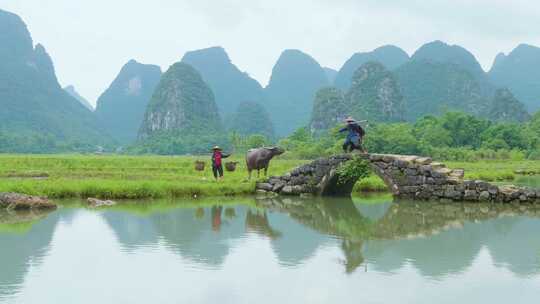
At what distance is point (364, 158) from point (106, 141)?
253 ft

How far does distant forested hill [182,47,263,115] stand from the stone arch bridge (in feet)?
329

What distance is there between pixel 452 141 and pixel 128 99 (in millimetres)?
89630

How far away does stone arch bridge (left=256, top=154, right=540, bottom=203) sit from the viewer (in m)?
12.0

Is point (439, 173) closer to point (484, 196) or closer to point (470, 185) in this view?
point (470, 185)

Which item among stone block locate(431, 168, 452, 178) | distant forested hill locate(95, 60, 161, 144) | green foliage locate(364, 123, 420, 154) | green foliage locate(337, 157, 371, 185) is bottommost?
stone block locate(431, 168, 452, 178)

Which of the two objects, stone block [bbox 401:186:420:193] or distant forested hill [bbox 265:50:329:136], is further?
distant forested hill [bbox 265:50:329:136]

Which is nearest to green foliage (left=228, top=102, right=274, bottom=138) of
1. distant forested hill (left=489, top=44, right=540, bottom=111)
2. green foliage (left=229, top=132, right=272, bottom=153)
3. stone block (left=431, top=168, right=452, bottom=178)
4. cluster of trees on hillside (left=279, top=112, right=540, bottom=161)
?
green foliage (left=229, top=132, right=272, bottom=153)

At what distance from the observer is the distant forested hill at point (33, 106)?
68375 millimetres

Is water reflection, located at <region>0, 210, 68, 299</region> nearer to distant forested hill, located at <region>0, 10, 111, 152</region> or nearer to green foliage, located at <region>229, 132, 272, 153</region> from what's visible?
green foliage, located at <region>229, 132, 272, 153</region>

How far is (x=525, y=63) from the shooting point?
358 feet

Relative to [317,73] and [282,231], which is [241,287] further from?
[317,73]

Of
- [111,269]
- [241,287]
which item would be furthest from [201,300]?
[111,269]

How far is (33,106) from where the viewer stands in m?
84.4

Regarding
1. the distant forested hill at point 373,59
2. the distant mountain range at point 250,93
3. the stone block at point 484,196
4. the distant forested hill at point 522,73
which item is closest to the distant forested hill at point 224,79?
the distant mountain range at point 250,93
